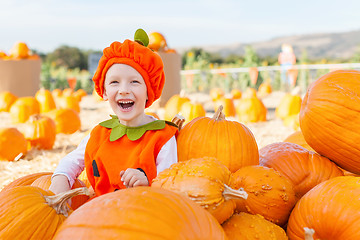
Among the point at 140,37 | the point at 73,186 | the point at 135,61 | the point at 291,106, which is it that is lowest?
the point at 291,106

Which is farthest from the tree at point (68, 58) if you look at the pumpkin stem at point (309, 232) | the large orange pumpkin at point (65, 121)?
the pumpkin stem at point (309, 232)

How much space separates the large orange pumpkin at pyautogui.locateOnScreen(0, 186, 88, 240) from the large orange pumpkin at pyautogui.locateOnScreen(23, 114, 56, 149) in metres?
4.12

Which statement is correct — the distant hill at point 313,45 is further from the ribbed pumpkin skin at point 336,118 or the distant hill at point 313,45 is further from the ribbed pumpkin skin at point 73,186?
the ribbed pumpkin skin at point 73,186

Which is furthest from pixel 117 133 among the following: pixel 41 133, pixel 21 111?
pixel 21 111

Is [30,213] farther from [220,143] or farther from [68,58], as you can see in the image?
[68,58]

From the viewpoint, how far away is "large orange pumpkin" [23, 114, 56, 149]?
552 cm

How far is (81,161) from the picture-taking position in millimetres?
2266

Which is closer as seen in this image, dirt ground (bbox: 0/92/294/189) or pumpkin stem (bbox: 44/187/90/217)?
pumpkin stem (bbox: 44/187/90/217)

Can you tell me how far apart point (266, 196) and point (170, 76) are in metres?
7.61

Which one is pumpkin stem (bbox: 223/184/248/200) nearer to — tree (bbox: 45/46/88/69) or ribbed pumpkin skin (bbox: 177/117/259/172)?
ribbed pumpkin skin (bbox: 177/117/259/172)

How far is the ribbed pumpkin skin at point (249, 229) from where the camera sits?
4.90 ft

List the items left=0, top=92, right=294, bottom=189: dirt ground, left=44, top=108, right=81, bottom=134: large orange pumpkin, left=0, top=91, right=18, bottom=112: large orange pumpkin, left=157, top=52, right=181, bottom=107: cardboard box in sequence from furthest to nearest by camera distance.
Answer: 1. left=0, top=91, right=18, bottom=112: large orange pumpkin
2. left=157, top=52, right=181, bottom=107: cardboard box
3. left=44, top=108, right=81, bottom=134: large orange pumpkin
4. left=0, top=92, right=294, bottom=189: dirt ground

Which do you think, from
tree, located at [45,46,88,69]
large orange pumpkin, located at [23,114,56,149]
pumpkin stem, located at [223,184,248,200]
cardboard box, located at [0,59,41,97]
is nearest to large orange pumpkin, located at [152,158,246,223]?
pumpkin stem, located at [223,184,248,200]

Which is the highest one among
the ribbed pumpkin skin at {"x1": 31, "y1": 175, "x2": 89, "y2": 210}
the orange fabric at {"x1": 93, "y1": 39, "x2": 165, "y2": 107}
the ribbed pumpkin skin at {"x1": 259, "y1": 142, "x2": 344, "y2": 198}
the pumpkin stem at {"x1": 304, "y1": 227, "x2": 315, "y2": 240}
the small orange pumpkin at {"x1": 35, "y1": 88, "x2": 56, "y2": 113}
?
the orange fabric at {"x1": 93, "y1": 39, "x2": 165, "y2": 107}
